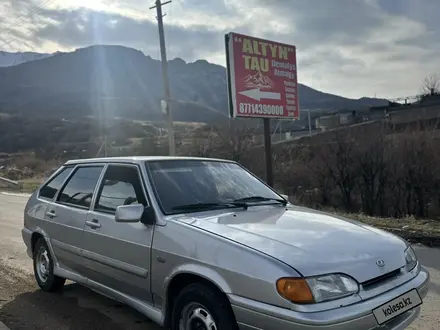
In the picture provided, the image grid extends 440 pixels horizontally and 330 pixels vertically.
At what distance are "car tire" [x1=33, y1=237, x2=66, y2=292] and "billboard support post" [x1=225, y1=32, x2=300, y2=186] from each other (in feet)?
26.7

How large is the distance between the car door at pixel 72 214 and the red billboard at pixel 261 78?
820 centimetres

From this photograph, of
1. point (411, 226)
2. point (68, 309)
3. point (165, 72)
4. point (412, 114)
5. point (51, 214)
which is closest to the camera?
point (68, 309)

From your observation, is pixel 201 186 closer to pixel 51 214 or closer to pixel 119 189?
pixel 119 189

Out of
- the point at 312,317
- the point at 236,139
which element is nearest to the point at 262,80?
the point at 312,317

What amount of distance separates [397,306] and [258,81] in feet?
36.4

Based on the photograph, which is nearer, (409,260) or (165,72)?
(409,260)

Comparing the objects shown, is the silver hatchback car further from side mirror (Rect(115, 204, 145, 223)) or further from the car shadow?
the car shadow

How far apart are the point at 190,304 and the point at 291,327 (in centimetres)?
85

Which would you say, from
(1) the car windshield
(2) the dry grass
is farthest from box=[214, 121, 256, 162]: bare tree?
(1) the car windshield

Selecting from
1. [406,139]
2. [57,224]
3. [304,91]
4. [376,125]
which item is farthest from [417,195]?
[304,91]

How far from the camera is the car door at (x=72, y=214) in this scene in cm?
473

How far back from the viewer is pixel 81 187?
4992 mm

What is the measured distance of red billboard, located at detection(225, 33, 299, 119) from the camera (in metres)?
13.0

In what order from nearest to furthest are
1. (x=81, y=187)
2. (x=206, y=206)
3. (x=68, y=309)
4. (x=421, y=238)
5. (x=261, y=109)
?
(x=206, y=206)
(x=68, y=309)
(x=81, y=187)
(x=421, y=238)
(x=261, y=109)
